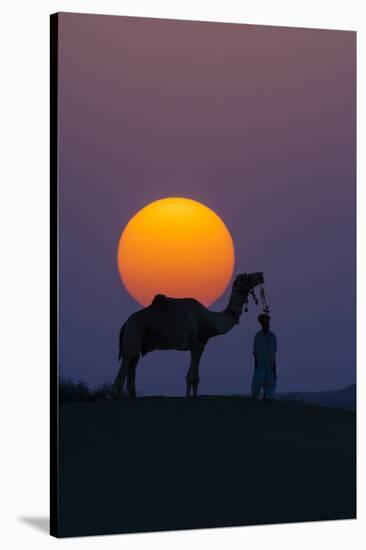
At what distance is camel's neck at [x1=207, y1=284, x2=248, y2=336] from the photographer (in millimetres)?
14984

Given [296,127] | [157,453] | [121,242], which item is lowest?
[157,453]

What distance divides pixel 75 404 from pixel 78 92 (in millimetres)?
2353

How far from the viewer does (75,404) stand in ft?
47.6

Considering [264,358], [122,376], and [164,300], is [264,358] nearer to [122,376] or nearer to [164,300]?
[164,300]

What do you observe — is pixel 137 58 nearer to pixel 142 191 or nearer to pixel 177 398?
pixel 142 191

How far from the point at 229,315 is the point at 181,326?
0.39 metres

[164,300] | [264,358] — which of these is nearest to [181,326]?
[164,300]

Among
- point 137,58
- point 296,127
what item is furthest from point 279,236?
point 137,58

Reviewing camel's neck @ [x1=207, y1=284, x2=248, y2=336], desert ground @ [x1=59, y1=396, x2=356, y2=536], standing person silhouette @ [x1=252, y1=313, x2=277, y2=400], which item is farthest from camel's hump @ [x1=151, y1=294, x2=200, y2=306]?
desert ground @ [x1=59, y1=396, x2=356, y2=536]

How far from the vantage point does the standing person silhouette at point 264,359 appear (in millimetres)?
15109

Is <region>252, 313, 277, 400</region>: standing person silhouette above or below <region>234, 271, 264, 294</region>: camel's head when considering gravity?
below

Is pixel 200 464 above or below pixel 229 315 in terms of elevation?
below

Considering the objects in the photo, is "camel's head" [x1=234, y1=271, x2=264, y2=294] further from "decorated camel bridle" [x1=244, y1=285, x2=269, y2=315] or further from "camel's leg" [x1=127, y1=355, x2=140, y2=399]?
"camel's leg" [x1=127, y1=355, x2=140, y2=399]

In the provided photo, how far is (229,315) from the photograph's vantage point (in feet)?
49.3
